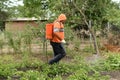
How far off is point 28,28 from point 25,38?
50 centimetres

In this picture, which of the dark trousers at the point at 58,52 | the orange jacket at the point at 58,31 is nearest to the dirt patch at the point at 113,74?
the dark trousers at the point at 58,52

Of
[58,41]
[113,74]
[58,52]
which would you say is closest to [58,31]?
[58,41]

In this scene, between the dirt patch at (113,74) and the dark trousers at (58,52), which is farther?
the dark trousers at (58,52)

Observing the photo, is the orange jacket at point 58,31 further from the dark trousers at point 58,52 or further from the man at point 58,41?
the dark trousers at point 58,52

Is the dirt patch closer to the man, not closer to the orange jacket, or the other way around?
the man

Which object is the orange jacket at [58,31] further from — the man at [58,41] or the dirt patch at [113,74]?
the dirt patch at [113,74]

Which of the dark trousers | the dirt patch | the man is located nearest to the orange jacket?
the man

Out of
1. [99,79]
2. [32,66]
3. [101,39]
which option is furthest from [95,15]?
[99,79]

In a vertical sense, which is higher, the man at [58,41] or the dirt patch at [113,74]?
the man at [58,41]

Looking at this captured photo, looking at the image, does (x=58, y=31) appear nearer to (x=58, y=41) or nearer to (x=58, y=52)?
(x=58, y=41)

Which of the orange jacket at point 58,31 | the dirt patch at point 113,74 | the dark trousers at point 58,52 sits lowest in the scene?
the dirt patch at point 113,74

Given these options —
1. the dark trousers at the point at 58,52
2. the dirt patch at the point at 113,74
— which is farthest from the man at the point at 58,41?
the dirt patch at the point at 113,74

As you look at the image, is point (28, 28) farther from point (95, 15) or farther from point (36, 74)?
point (36, 74)

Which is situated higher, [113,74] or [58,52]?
[58,52]
